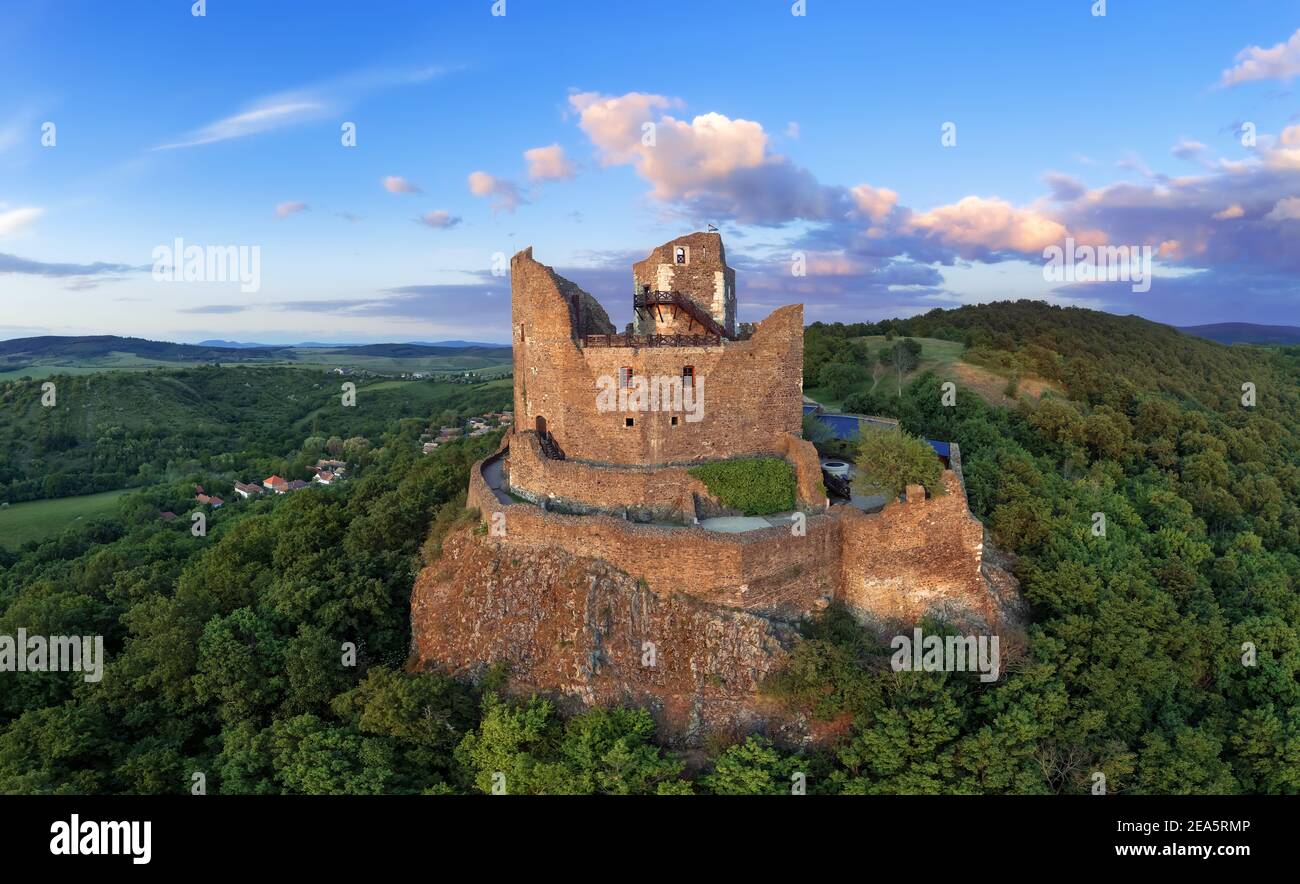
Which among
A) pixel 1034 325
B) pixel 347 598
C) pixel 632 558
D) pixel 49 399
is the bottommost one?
pixel 347 598

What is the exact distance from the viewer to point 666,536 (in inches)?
808

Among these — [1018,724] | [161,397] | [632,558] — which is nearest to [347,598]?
[632,558]

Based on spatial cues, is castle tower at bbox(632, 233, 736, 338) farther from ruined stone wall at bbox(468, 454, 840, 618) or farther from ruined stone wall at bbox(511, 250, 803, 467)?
ruined stone wall at bbox(468, 454, 840, 618)

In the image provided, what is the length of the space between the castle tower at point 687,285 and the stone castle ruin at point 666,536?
80mm

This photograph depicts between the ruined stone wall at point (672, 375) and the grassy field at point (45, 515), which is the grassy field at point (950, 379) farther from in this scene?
the grassy field at point (45, 515)

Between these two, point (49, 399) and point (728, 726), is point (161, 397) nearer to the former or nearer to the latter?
point (49, 399)


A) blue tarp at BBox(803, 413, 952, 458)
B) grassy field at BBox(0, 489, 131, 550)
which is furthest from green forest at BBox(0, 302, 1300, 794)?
grassy field at BBox(0, 489, 131, 550)

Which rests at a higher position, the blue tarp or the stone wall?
the blue tarp

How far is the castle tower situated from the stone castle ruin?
0.08m

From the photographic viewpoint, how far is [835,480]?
26.6m

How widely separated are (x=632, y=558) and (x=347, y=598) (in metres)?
10.7

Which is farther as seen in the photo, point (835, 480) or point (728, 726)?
point (835, 480)

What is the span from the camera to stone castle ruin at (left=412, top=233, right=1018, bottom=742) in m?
19.9

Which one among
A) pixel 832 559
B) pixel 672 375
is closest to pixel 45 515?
pixel 672 375
